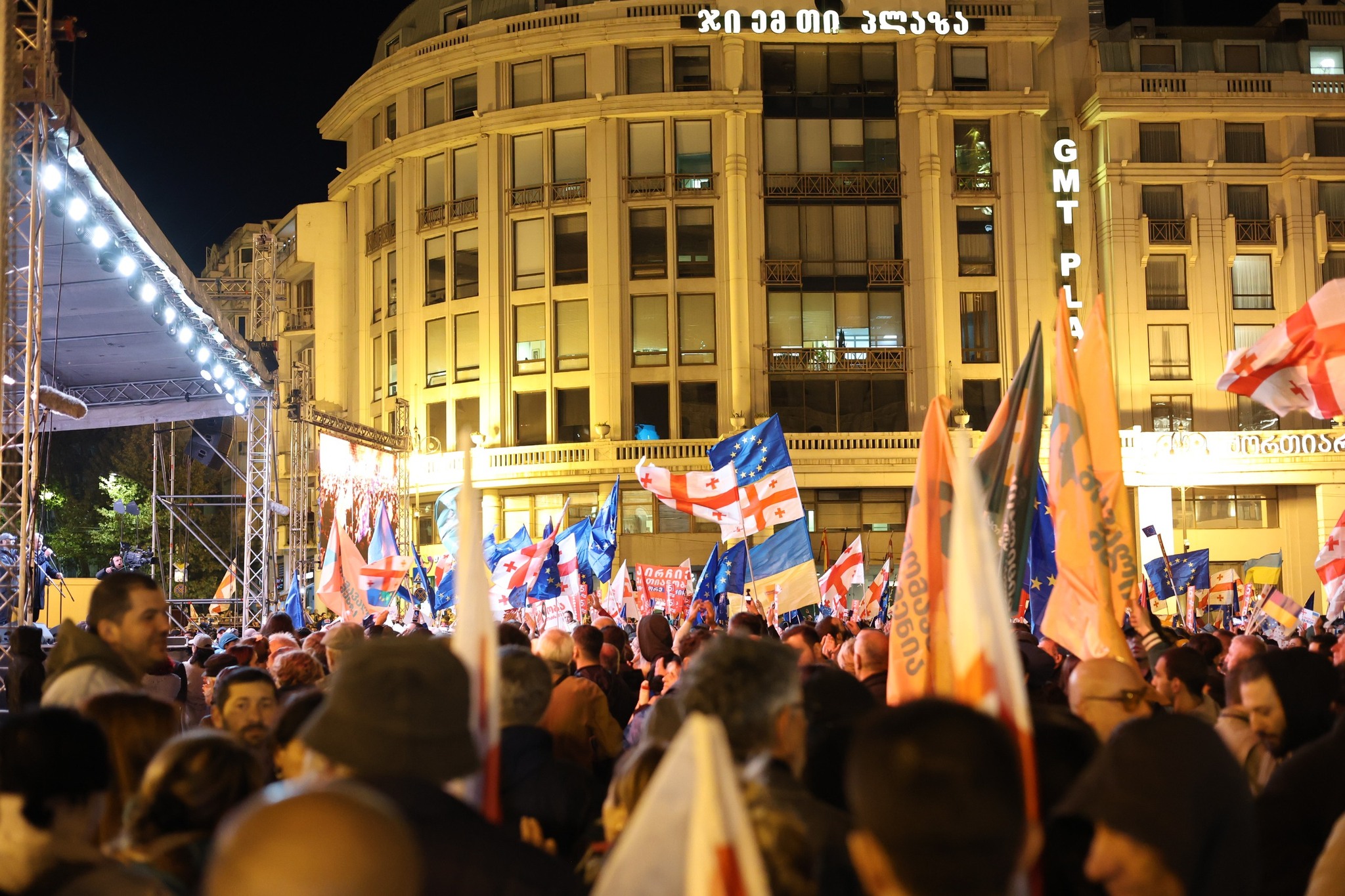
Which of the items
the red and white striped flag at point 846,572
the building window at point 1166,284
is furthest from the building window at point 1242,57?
the red and white striped flag at point 846,572

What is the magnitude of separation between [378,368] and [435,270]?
4.19 meters

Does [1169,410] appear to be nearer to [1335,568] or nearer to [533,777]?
[1335,568]

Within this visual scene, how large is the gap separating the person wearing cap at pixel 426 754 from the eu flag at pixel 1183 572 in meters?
20.3

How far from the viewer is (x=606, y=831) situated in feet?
12.2

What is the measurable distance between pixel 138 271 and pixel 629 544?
75.3 ft

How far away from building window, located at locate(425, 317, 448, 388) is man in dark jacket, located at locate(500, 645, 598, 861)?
39601 millimetres

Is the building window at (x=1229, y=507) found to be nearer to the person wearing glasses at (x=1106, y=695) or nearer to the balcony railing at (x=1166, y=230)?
the balcony railing at (x=1166, y=230)

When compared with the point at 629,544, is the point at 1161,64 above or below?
above

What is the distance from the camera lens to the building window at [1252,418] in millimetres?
42000

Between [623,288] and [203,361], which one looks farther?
[623,288]

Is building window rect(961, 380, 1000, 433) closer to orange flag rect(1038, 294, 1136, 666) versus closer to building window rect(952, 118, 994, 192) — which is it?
building window rect(952, 118, 994, 192)

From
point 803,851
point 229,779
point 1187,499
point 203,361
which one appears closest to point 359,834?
point 803,851

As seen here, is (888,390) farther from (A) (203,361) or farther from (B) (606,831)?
(B) (606,831)

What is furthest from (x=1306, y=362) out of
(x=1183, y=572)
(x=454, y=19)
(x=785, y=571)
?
(x=454, y=19)
